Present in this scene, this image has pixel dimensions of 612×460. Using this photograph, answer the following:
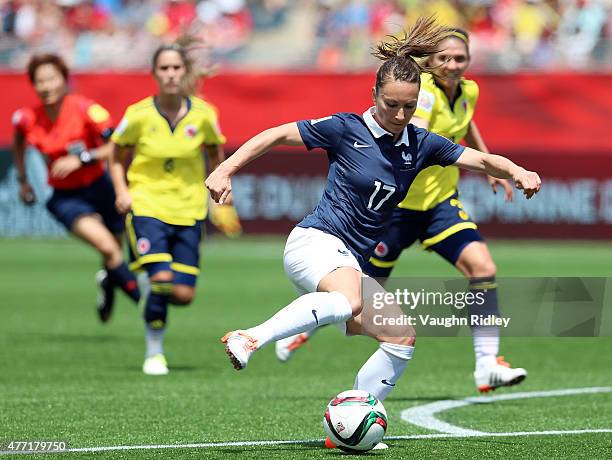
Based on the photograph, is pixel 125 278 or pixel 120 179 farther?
pixel 125 278

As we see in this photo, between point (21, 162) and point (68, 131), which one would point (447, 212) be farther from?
point (21, 162)

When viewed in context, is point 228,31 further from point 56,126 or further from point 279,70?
point 56,126

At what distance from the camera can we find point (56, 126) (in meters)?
12.1

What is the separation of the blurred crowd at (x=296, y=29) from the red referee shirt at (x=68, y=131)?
1001 cm

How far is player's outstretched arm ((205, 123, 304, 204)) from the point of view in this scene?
6234 mm

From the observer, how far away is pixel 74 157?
38.9 feet

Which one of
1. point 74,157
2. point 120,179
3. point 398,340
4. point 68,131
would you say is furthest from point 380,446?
point 68,131

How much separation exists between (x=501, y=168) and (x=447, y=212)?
7.50 feet

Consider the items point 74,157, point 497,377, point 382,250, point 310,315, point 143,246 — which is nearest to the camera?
point 310,315

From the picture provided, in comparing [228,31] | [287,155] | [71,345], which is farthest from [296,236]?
[228,31]

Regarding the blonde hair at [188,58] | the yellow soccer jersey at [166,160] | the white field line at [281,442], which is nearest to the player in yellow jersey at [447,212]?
the white field line at [281,442]

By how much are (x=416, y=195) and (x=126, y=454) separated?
3.37 metres

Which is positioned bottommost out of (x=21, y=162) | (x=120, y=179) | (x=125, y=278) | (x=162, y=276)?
(x=125, y=278)

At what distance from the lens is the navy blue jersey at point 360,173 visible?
265 inches
